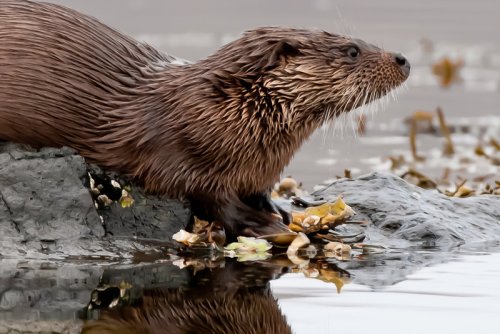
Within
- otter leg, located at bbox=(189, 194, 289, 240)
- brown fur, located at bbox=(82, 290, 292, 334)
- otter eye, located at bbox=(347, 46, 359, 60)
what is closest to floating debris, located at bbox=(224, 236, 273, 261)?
otter leg, located at bbox=(189, 194, 289, 240)

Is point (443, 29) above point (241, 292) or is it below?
above

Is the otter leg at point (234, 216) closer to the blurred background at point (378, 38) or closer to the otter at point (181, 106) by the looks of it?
the otter at point (181, 106)

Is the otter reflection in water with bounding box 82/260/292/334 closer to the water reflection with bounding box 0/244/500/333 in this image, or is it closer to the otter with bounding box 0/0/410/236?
the water reflection with bounding box 0/244/500/333

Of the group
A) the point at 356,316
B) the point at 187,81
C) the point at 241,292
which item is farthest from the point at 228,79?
the point at 356,316

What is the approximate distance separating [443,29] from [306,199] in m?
8.62

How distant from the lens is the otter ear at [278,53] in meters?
6.22

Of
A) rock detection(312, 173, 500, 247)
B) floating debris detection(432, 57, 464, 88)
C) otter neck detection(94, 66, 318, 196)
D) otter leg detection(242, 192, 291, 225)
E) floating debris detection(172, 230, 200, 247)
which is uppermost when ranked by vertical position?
floating debris detection(432, 57, 464, 88)

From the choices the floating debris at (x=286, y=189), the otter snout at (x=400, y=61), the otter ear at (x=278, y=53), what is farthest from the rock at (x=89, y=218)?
the floating debris at (x=286, y=189)

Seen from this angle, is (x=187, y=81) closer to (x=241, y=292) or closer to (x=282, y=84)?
(x=282, y=84)

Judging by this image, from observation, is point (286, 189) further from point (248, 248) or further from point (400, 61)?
point (248, 248)

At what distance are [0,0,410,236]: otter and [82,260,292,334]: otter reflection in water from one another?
0.67 metres

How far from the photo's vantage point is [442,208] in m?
6.85

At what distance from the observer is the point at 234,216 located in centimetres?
617

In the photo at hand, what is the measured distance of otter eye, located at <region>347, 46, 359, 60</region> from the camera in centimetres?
645
